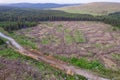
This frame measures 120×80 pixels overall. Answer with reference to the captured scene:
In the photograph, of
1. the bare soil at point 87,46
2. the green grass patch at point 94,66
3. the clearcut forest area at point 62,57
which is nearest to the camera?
the clearcut forest area at point 62,57

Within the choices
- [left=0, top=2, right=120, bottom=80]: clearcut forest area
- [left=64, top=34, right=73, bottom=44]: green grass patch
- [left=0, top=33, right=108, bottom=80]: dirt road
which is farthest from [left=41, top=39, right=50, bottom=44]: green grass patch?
[left=0, top=33, right=108, bottom=80]: dirt road

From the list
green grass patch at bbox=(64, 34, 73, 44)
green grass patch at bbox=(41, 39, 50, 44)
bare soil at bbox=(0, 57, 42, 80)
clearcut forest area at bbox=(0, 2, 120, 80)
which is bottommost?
green grass patch at bbox=(64, 34, 73, 44)

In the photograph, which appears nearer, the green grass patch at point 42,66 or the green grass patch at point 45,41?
the green grass patch at point 42,66

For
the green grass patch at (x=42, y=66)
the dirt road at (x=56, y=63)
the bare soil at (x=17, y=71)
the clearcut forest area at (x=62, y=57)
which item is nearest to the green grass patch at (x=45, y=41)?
the clearcut forest area at (x=62, y=57)

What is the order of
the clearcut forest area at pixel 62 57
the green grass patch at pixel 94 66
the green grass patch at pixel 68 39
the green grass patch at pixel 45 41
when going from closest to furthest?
the clearcut forest area at pixel 62 57 → the green grass patch at pixel 94 66 → the green grass patch at pixel 45 41 → the green grass patch at pixel 68 39

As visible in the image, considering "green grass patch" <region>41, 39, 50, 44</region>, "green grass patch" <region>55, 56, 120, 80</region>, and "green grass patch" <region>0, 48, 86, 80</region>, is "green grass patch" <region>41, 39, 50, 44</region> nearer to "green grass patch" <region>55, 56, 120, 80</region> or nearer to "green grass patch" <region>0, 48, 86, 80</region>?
"green grass patch" <region>0, 48, 86, 80</region>

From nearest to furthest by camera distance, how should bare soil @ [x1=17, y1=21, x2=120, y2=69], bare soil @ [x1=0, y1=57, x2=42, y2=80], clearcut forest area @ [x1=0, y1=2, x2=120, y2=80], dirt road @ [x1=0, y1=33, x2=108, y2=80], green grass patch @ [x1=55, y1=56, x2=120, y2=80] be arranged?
bare soil @ [x1=0, y1=57, x2=42, y2=80], clearcut forest area @ [x1=0, y1=2, x2=120, y2=80], dirt road @ [x1=0, y1=33, x2=108, y2=80], green grass patch @ [x1=55, y1=56, x2=120, y2=80], bare soil @ [x1=17, y1=21, x2=120, y2=69]

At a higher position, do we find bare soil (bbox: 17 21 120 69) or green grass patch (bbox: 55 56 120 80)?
green grass patch (bbox: 55 56 120 80)

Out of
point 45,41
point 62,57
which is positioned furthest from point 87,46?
point 45,41

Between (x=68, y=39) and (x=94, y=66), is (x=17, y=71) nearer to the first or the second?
(x=94, y=66)

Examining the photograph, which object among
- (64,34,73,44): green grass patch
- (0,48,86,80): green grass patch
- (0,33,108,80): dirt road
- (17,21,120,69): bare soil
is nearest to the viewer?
(0,48,86,80): green grass patch

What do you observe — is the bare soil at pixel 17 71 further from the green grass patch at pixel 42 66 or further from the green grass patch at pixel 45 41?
the green grass patch at pixel 45 41

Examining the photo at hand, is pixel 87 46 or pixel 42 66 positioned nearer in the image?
pixel 42 66
